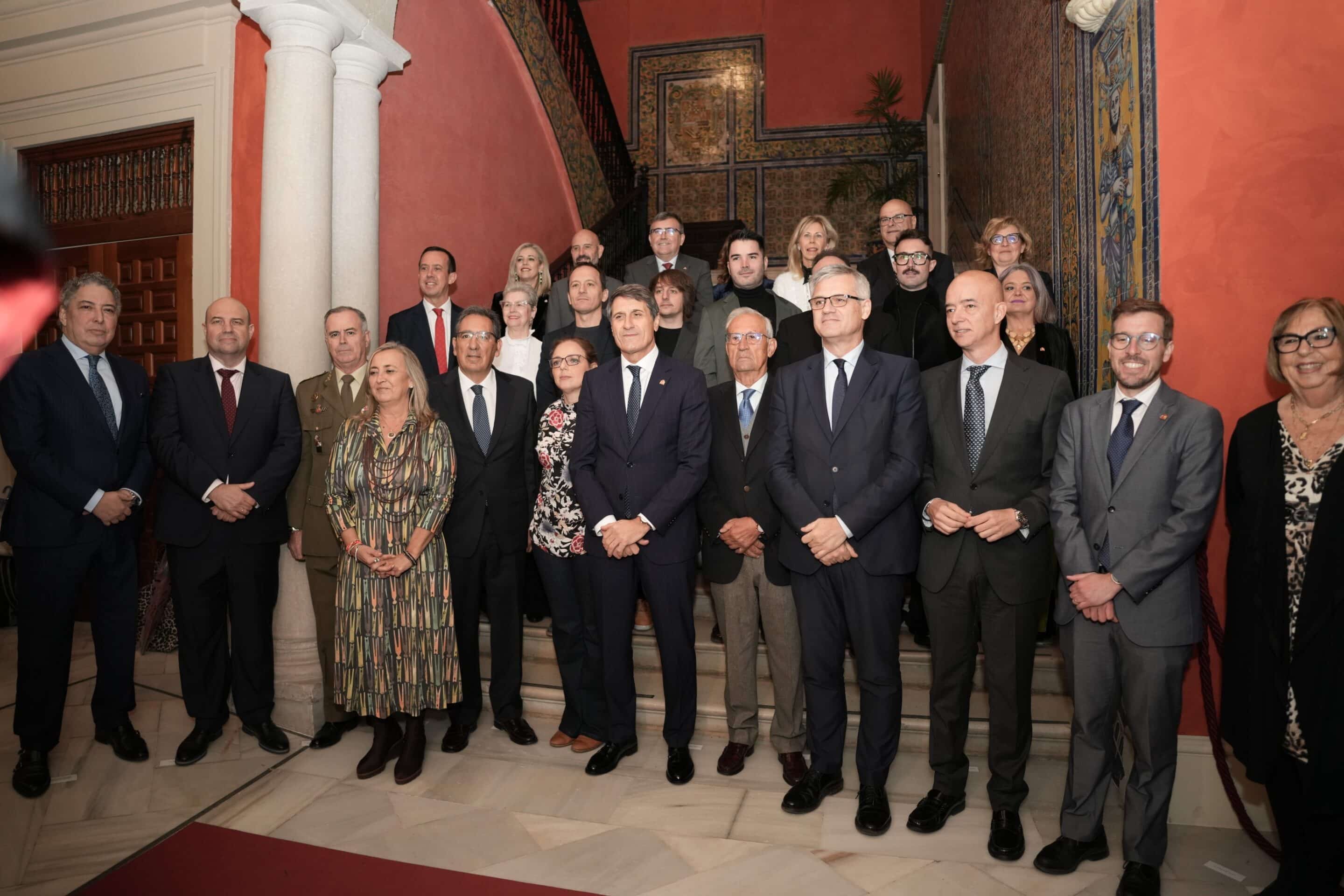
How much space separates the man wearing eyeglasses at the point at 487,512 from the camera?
133 inches

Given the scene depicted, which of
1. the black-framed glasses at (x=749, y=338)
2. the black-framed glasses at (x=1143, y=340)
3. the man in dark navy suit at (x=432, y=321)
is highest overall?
the man in dark navy suit at (x=432, y=321)

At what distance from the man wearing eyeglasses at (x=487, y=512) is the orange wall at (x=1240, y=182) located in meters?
2.39

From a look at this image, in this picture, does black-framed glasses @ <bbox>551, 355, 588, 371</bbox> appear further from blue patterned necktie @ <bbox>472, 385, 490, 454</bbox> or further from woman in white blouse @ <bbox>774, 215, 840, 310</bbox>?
woman in white blouse @ <bbox>774, 215, 840, 310</bbox>

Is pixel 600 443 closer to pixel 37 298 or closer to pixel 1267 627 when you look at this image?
pixel 1267 627

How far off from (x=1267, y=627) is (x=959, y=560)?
0.82 meters

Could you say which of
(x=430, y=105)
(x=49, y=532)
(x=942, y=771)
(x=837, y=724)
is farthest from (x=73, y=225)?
(x=942, y=771)

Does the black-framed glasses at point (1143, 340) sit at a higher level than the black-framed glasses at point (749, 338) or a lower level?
lower

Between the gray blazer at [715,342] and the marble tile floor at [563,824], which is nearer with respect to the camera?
the marble tile floor at [563,824]

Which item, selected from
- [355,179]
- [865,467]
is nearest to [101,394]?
[355,179]

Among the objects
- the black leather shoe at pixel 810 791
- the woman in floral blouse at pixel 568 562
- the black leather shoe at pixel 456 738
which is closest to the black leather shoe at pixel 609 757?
the woman in floral blouse at pixel 568 562

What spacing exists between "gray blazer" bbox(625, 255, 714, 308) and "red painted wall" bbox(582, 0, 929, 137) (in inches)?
223

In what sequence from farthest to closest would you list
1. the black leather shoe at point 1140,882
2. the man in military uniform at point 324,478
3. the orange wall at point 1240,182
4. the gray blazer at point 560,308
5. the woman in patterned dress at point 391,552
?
the gray blazer at point 560,308, the man in military uniform at point 324,478, the woman in patterned dress at point 391,552, the orange wall at point 1240,182, the black leather shoe at point 1140,882

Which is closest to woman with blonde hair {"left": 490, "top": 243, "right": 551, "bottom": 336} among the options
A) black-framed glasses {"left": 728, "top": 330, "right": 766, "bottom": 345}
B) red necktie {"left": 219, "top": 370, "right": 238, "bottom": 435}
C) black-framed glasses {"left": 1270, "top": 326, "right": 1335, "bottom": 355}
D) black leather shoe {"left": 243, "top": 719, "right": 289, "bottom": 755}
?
red necktie {"left": 219, "top": 370, "right": 238, "bottom": 435}

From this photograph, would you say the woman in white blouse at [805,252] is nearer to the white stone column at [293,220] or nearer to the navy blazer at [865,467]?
the navy blazer at [865,467]
